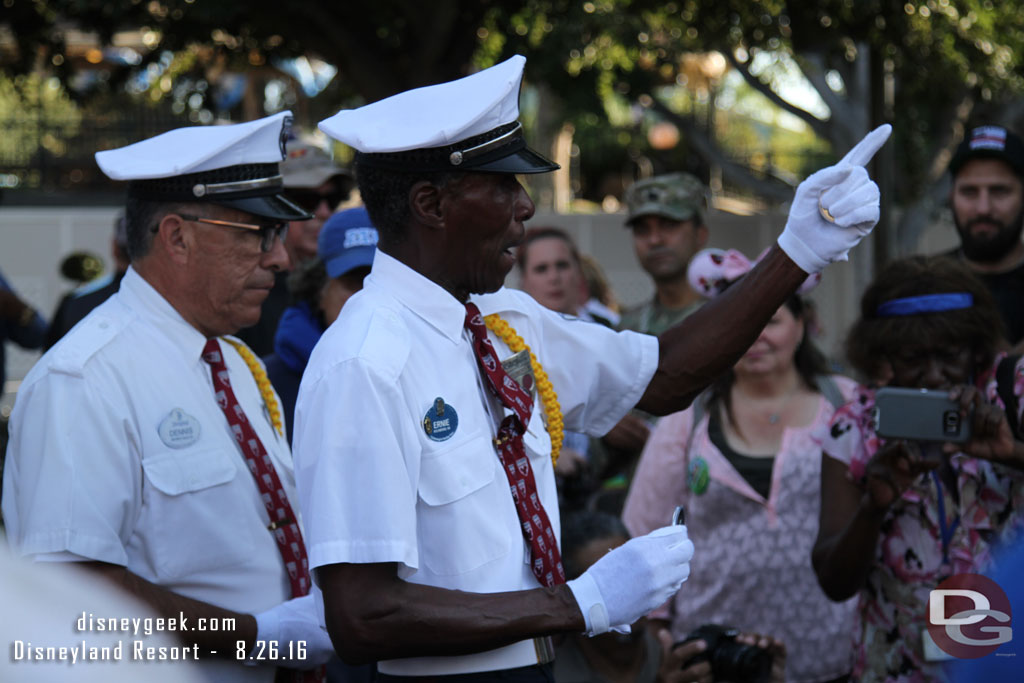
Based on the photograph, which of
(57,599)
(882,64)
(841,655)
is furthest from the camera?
(882,64)

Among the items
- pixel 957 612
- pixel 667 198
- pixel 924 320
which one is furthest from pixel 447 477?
pixel 667 198

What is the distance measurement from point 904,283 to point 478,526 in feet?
5.54

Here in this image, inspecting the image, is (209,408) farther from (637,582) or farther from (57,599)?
(57,599)

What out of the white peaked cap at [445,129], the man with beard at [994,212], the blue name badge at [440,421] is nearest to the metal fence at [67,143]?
the man with beard at [994,212]

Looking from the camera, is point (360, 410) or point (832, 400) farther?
point (832, 400)

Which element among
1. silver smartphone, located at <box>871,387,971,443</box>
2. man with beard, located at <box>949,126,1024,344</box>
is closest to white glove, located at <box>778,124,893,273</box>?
silver smartphone, located at <box>871,387,971,443</box>

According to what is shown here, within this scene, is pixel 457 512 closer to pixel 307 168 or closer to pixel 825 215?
pixel 825 215

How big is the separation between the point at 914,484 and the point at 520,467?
139 centimetres

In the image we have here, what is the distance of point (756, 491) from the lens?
12.7 feet

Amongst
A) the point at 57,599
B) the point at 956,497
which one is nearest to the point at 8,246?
the point at 956,497

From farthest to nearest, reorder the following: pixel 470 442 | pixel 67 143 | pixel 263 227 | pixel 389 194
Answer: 1. pixel 67 143
2. pixel 263 227
3. pixel 389 194
4. pixel 470 442

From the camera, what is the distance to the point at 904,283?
338cm

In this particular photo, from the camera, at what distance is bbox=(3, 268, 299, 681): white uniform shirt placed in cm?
256

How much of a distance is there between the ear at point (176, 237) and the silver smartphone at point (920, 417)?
175 cm
